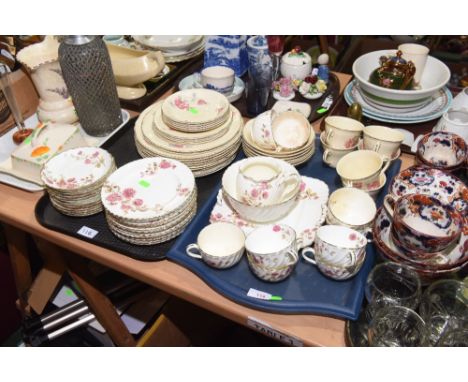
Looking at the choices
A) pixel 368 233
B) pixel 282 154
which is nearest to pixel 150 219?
pixel 282 154

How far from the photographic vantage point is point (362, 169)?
3.69 feet

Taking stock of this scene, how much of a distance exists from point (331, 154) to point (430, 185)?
265mm

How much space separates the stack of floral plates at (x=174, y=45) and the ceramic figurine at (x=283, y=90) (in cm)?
42

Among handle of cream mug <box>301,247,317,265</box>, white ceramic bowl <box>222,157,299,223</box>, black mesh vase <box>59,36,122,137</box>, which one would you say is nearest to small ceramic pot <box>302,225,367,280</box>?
handle of cream mug <box>301,247,317,265</box>

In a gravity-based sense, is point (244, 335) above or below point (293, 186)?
below

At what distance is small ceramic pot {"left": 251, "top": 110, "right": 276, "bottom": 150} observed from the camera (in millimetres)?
1144

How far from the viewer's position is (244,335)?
153 centimetres

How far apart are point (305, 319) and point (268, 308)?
0.08 metres

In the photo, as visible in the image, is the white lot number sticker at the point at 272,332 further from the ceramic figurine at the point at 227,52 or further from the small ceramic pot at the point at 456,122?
the ceramic figurine at the point at 227,52
